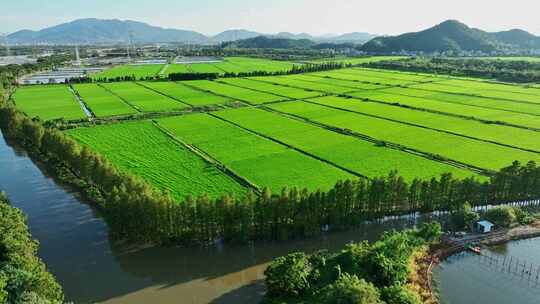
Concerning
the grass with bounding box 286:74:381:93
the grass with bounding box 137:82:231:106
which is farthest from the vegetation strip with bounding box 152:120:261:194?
the grass with bounding box 286:74:381:93

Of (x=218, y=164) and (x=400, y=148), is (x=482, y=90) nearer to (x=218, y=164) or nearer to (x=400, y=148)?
(x=400, y=148)

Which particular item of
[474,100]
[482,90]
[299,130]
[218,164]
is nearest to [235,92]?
[299,130]

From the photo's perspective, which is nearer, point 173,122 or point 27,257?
point 27,257

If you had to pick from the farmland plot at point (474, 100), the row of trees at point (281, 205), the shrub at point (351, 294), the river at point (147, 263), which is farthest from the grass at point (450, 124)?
the shrub at point (351, 294)

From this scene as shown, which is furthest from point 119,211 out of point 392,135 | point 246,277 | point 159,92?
point 159,92

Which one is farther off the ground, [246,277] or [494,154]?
[494,154]

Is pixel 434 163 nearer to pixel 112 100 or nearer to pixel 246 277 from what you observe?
pixel 246 277
